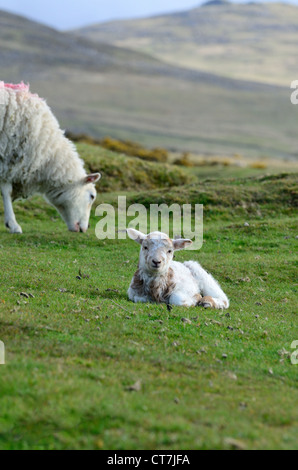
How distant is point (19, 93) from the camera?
15.6m

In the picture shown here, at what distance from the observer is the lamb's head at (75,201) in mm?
17266

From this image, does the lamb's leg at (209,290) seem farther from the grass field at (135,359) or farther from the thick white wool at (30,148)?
the thick white wool at (30,148)

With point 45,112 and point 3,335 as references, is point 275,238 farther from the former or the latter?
point 3,335

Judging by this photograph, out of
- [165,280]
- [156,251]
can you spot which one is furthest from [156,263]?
[165,280]

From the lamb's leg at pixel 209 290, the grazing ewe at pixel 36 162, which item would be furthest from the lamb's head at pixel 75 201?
the lamb's leg at pixel 209 290

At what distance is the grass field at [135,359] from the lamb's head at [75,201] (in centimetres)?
232

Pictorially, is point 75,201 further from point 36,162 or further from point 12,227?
point 12,227

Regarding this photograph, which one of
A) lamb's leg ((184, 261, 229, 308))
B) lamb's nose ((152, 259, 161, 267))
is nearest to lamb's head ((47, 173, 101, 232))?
lamb's leg ((184, 261, 229, 308))

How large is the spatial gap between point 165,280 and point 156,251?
1.91 ft

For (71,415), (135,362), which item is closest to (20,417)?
(71,415)

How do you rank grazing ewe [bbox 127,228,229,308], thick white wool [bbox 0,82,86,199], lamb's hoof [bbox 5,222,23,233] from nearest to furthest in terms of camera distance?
grazing ewe [bbox 127,228,229,308] < thick white wool [bbox 0,82,86,199] < lamb's hoof [bbox 5,222,23,233]

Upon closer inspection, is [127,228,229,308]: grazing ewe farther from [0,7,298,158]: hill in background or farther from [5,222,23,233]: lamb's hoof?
[0,7,298,158]: hill in background

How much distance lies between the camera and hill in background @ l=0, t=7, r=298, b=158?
339ft

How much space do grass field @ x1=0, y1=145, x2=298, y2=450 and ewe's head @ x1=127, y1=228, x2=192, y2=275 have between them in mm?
606
